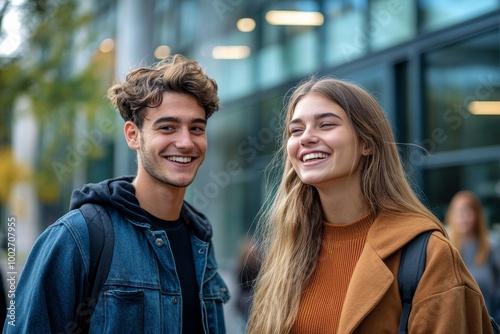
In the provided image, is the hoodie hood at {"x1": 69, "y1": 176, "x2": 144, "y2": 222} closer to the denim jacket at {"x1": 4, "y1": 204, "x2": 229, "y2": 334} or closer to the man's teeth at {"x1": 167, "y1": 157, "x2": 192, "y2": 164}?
the denim jacket at {"x1": 4, "y1": 204, "x2": 229, "y2": 334}

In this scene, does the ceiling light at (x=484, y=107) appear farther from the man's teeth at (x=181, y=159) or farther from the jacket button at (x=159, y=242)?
the jacket button at (x=159, y=242)

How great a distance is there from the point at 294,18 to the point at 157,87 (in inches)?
371

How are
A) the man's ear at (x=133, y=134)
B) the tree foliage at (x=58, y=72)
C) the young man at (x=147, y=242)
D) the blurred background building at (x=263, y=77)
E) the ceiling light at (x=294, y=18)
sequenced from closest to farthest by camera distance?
the young man at (x=147, y=242) → the man's ear at (x=133, y=134) → the blurred background building at (x=263, y=77) → the ceiling light at (x=294, y=18) → the tree foliage at (x=58, y=72)

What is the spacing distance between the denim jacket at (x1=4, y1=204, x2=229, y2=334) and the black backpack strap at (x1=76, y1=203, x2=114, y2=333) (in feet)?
0.09

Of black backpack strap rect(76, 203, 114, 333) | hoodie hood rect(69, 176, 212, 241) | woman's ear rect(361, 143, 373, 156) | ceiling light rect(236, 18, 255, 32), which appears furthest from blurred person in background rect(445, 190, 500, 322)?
ceiling light rect(236, 18, 255, 32)

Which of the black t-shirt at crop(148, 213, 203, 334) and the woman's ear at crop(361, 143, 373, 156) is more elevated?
the woman's ear at crop(361, 143, 373, 156)

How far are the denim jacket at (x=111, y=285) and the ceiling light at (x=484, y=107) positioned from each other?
18.9ft

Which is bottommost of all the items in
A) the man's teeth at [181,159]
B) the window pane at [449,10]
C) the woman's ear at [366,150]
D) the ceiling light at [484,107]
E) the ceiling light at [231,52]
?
the man's teeth at [181,159]

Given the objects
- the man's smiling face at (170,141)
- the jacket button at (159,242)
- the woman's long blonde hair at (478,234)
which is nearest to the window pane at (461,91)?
the woman's long blonde hair at (478,234)

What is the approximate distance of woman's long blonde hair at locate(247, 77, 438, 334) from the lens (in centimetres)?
324

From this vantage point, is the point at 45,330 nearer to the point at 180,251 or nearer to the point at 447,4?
the point at 180,251

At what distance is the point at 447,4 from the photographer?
29.6ft

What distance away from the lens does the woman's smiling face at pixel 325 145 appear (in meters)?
3.23

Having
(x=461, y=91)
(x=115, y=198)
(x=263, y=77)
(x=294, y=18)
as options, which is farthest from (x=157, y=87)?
(x=263, y=77)
